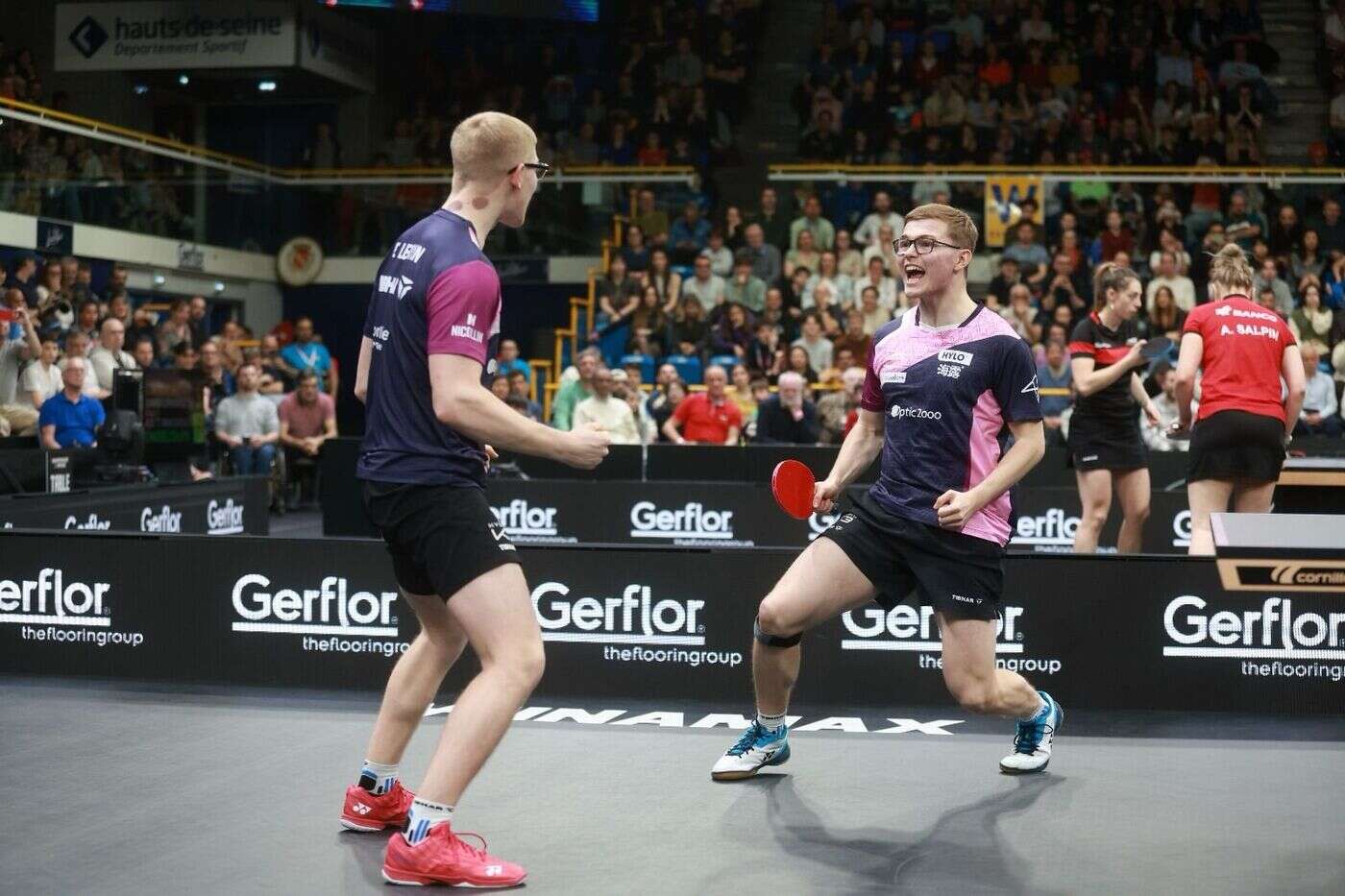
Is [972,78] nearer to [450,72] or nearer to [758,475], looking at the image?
[450,72]

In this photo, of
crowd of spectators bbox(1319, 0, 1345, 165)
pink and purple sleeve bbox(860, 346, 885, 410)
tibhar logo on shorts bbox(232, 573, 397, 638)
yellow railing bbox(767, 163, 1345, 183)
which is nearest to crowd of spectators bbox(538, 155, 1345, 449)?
yellow railing bbox(767, 163, 1345, 183)

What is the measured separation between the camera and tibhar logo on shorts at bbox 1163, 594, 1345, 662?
637 centimetres

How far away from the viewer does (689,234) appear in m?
18.5

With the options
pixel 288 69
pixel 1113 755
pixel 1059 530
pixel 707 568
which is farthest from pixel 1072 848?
pixel 288 69

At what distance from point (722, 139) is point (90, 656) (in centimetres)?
1490

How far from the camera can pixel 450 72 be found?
2295 centimetres

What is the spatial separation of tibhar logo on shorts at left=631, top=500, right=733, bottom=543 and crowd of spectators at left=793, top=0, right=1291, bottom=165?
831cm

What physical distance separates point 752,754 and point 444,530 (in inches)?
66.3

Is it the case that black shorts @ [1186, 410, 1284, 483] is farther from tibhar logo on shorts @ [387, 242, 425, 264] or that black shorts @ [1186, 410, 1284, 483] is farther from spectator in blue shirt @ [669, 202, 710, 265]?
spectator in blue shirt @ [669, 202, 710, 265]

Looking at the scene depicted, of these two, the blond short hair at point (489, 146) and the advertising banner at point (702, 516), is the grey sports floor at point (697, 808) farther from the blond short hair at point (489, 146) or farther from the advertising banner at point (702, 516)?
the advertising banner at point (702, 516)

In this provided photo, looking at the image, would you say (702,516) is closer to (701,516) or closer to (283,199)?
(701,516)

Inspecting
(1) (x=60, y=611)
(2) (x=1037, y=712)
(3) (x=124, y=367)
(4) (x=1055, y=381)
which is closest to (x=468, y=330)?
(2) (x=1037, y=712)

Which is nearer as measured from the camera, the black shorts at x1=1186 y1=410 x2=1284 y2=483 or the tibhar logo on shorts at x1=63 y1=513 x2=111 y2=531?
the black shorts at x1=1186 y1=410 x2=1284 y2=483

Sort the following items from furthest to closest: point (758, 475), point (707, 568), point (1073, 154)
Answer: point (1073, 154), point (758, 475), point (707, 568)
